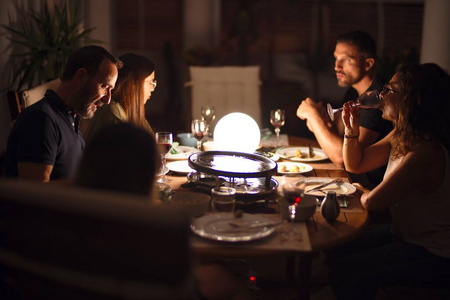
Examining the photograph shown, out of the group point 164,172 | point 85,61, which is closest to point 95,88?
point 85,61

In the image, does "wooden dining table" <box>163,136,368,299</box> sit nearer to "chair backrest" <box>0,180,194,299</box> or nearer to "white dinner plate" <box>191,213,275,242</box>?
"white dinner plate" <box>191,213,275,242</box>

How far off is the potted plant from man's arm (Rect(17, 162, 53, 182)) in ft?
5.72

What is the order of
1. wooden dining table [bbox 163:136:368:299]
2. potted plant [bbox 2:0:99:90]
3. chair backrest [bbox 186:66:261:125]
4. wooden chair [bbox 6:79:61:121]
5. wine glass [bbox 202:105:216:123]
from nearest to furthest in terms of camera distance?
wooden dining table [bbox 163:136:368:299] < wooden chair [bbox 6:79:61:121] < wine glass [bbox 202:105:216:123] < potted plant [bbox 2:0:99:90] < chair backrest [bbox 186:66:261:125]

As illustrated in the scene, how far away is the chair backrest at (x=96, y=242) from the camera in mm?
958

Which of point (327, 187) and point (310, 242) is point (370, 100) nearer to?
point (327, 187)

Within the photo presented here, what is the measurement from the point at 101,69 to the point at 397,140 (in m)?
1.22

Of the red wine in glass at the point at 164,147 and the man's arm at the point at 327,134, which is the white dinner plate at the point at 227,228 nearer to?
the red wine in glass at the point at 164,147

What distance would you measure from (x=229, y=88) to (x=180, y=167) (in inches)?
58.2

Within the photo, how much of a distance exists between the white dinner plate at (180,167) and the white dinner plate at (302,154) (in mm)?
523

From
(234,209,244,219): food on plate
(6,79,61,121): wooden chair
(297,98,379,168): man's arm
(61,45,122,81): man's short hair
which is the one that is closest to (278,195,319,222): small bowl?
(234,209,244,219): food on plate

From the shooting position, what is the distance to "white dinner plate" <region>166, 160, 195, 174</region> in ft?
7.62

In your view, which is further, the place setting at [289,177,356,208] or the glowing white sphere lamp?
the glowing white sphere lamp

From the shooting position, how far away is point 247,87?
3.74 m

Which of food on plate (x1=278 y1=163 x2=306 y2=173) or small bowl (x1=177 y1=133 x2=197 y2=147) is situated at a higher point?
small bowl (x1=177 y1=133 x2=197 y2=147)
